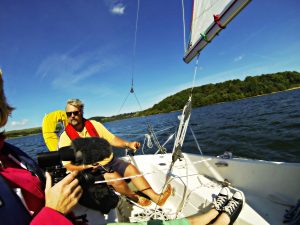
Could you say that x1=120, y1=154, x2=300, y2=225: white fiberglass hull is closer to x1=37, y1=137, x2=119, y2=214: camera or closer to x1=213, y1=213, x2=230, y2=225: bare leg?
x1=213, y1=213, x2=230, y2=225: bare leg

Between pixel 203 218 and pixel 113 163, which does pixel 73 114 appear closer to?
pixel 113 163

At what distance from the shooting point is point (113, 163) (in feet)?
9.87

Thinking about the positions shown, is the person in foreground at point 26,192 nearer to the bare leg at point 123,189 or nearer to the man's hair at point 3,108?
the man's hair at point 3,108

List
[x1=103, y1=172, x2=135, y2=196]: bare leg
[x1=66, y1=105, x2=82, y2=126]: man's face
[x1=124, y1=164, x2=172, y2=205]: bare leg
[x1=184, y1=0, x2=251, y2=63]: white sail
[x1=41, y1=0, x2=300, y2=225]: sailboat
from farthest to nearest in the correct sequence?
1. [x1=66, y1=105, x2=82, y2=126]: man's face
2. [x1=124, y1=164, x2=172, y2=205]: bare leg
3. [x1=103, y1=172, x2=135, y2=196]: bare leg
4. [x1=41, y1=0, x2=300, y2=225]: sailboat
5. [x1=184, y1=0, x2=251, y2=63]: white sail

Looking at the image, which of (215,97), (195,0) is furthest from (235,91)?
(195,0)

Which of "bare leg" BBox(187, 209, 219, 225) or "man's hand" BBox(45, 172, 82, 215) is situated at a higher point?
"man's hand" BBox(45, 172, 82, 215)

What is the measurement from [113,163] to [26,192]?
204 cm

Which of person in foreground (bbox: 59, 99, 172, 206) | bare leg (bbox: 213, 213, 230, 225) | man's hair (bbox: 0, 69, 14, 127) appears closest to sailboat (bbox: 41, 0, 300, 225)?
person in foreground (bbox: 59, 99, 172, 206)

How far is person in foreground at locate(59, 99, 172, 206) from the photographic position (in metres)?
2.70

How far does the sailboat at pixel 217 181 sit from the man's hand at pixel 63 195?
115 centimetres

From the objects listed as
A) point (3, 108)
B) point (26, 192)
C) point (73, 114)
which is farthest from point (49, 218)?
point (73, 114)

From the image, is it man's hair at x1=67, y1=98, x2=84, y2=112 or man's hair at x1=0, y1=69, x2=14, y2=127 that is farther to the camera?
man's hair at x1=67, y1=98, x2=84, y2=112

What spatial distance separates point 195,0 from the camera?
9.77 feet

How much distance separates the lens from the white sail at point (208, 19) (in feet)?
6.50
